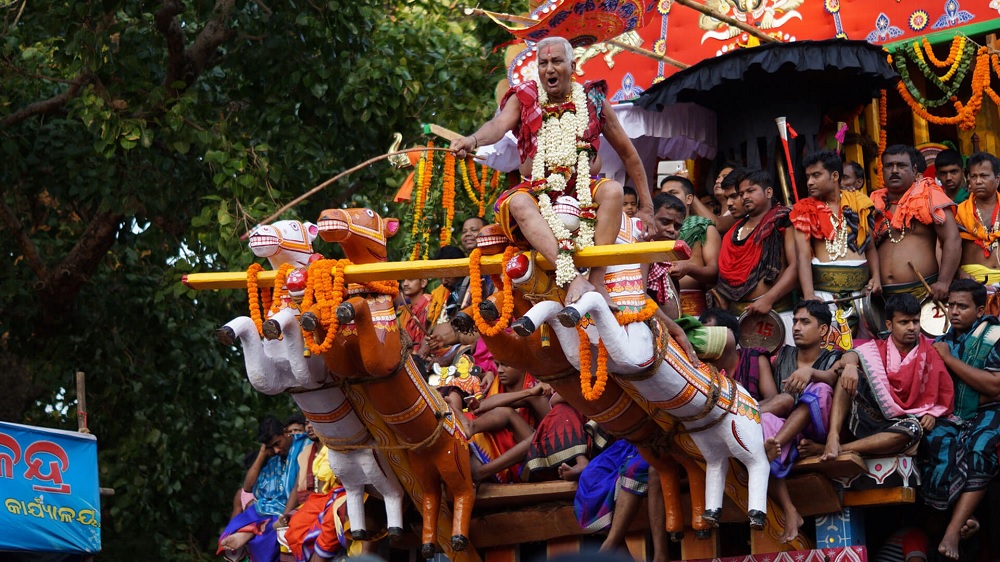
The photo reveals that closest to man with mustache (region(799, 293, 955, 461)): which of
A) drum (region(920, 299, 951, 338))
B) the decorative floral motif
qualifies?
drum (region(920, 299, 951, 338))

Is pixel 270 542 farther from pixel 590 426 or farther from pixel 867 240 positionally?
pixel 867 240

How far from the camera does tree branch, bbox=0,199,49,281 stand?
1465 centimetres

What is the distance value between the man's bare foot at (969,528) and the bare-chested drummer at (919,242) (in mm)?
1661

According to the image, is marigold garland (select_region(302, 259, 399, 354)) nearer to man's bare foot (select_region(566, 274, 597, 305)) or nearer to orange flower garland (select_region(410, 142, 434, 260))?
orange flower garland (select_region(410, 142, 434, 260))

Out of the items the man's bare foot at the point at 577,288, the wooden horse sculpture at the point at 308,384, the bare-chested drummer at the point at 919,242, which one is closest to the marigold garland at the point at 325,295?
the wooden horse sculpture at the point at 308,384

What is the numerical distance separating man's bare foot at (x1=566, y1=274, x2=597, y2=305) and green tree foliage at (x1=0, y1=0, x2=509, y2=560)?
494 cm

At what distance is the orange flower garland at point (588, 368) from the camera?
892 cm

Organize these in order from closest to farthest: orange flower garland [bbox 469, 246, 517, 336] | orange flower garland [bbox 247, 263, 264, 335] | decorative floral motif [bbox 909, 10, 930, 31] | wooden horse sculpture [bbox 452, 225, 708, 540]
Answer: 1. orange flower garland [bbox 469, 246, 517, 336]
2. wooden horse sculpture [bbox 452, 225, 708, 540]
3. orange flower garland [bbox 247, 263, 264, 335]
4. decorative floral motif [bbox 909, 10, 930, 31]

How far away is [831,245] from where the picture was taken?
36.4 feet

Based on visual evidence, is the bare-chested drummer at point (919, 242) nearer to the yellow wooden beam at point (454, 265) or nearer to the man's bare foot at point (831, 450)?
the man's bare foot at point (831, 450)

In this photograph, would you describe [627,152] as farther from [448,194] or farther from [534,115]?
[448,194]

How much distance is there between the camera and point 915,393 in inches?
381

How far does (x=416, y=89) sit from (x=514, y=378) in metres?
4.20

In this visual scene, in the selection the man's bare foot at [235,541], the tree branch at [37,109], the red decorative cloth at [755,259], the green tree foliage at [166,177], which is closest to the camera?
the red decorative cloth at [755,259]
